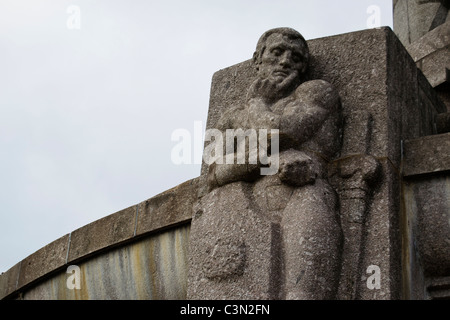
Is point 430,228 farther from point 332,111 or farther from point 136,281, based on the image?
A: point 136,281

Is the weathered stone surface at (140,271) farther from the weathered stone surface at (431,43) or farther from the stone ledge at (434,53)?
the weathered stone surface at (431,43)

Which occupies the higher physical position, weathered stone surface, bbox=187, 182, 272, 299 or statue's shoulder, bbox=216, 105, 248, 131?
statue's shoulder, bbox=216, 105, 248, 131

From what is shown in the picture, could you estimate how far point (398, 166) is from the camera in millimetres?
5617

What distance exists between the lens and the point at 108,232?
7.02 metres

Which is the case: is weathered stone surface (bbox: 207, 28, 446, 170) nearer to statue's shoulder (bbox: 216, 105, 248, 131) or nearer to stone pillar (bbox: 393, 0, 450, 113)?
statue's shoulder (bbox: 216, 105, 248, 131)

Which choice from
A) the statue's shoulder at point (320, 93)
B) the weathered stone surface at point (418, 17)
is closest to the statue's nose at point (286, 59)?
the statue's shoulder at point (320, 93)

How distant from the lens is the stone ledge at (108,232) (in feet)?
21.4

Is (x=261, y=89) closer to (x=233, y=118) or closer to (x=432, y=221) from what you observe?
(x=233, y=118)

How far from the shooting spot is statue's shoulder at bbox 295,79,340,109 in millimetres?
5768

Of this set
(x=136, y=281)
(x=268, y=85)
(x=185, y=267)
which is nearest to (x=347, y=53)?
(x=268, y=85)
